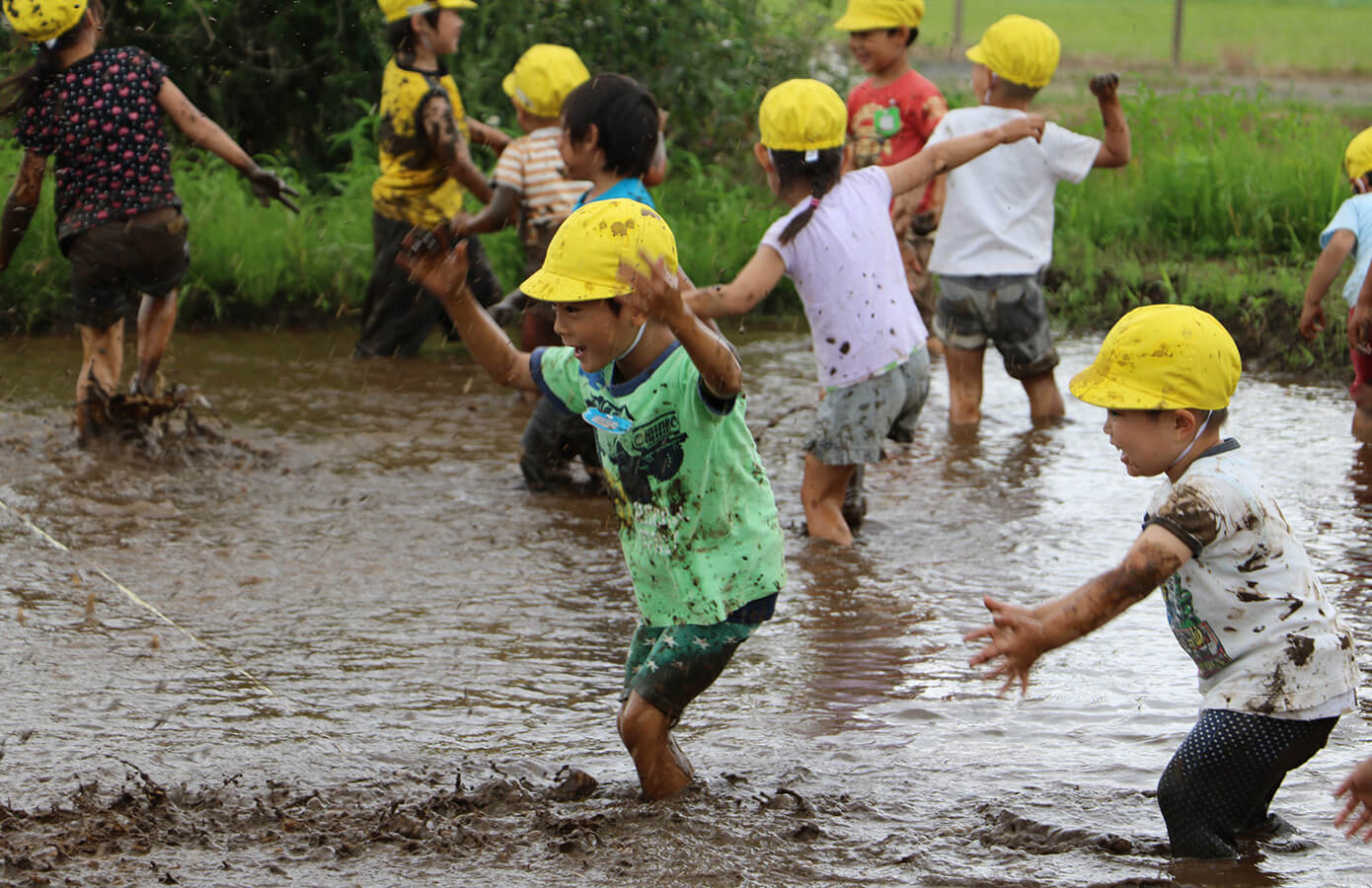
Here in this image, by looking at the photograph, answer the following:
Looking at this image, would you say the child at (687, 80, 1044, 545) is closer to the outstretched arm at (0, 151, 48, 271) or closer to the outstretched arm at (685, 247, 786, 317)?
the outstretched arm at (685, 247, 786, 317)

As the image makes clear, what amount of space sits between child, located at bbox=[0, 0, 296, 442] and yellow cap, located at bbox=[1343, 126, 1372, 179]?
173 inches

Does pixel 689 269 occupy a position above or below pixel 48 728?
above

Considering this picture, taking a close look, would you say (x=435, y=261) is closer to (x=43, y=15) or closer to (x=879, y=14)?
(x=43, y=15)

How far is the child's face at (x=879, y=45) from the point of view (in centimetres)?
780

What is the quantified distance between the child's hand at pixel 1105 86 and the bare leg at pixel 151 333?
400cm

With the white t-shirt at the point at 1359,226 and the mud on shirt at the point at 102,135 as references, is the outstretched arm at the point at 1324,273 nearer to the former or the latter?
the white t-shirt at the point at 1359,226

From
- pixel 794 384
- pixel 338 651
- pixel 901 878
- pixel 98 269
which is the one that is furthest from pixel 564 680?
pixel 794 384

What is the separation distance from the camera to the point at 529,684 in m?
4.41

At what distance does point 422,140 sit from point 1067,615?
552 cm

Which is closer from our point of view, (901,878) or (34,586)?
(901,878)

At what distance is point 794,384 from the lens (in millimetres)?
8273

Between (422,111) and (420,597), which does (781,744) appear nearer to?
(420,597)

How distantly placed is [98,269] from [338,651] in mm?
2832

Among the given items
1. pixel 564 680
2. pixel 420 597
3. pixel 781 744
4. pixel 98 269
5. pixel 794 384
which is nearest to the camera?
pixel 781 744
